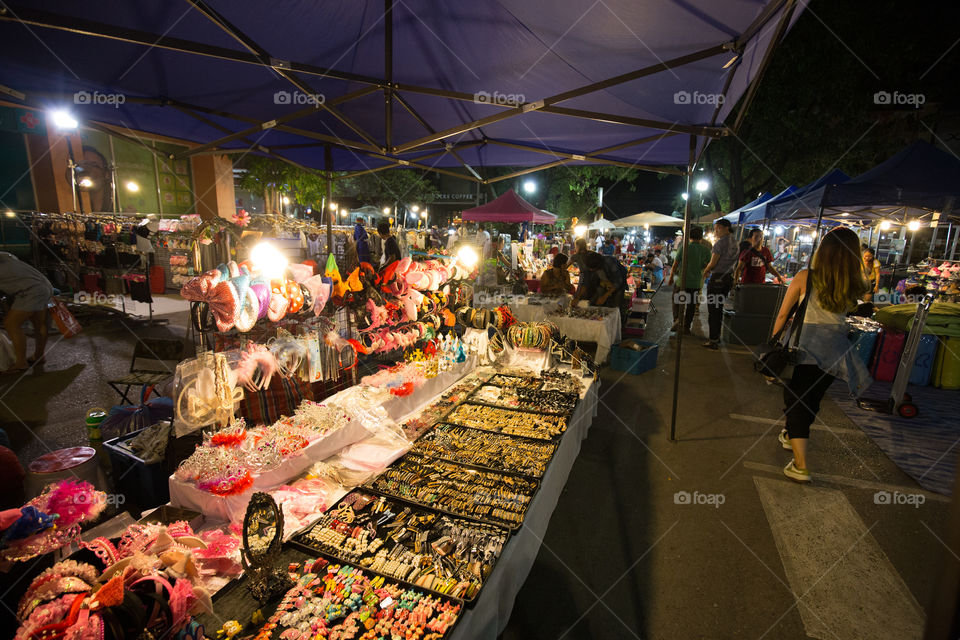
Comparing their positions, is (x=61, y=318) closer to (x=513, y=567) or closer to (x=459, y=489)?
(x=459, y=489)

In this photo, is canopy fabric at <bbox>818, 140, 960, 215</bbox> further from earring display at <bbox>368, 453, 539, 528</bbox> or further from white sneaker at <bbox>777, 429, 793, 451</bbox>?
earring display at <bbox>368, 453, 539, 528</bbox>

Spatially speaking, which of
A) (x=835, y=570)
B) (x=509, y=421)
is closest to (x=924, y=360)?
(x=835, y=570)

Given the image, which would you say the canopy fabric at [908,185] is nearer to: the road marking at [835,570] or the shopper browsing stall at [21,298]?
the road marking at [835,570]

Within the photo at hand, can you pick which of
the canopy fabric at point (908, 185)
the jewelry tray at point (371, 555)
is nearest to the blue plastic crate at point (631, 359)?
the canopy fabric at point (908, 185)

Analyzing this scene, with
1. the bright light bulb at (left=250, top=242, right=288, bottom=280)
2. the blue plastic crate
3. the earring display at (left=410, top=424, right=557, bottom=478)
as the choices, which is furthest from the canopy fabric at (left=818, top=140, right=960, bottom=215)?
the bright light bulb at (left=250, top=242, right=288, bottom=280)

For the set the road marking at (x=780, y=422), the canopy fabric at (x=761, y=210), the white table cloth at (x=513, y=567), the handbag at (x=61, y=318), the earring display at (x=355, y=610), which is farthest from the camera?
the canopy fabric at (x=761, y=210)

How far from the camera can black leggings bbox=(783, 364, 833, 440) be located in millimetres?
3545

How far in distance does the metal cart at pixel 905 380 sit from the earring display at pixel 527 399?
4248 mm

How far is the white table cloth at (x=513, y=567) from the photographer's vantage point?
177 cm

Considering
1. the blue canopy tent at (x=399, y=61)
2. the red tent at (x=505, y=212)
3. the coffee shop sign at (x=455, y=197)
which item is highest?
the coffee shop sign at (x=455, y=197)

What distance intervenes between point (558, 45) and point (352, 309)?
263cm

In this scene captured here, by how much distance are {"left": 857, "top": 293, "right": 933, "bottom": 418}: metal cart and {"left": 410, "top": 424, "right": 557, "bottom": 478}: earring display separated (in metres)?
4.82

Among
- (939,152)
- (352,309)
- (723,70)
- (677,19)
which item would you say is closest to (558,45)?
(677,19)

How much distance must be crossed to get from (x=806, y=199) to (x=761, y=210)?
289cm
